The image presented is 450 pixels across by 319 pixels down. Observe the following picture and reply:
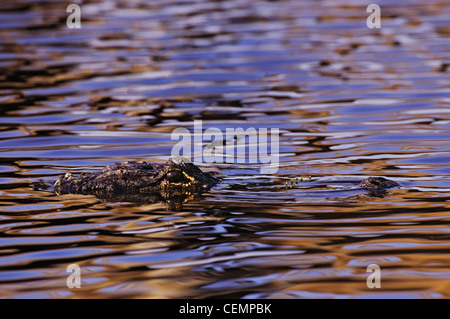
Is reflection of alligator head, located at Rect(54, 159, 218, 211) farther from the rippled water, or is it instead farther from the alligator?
the rippled water

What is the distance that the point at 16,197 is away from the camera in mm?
8711

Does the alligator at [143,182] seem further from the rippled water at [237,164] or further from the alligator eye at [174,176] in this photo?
the rippled water at [237,164]

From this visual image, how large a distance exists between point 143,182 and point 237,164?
64.9 inches

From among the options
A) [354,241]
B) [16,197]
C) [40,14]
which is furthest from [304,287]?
[40,14]

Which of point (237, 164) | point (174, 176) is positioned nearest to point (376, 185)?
point (174, 176)

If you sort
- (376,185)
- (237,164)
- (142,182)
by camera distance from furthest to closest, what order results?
1. (237,164)
2. (142,182)
3. (376,185)

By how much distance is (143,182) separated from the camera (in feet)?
28.9

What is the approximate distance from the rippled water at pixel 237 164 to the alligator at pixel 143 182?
0.78ft

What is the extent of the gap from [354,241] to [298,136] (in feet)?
16.4

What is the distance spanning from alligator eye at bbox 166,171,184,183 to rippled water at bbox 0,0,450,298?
1.42ft

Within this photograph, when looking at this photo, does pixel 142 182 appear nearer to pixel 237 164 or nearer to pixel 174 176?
pixel 174 176

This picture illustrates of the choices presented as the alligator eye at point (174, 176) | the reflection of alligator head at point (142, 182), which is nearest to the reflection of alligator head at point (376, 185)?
the reflection of alligator head at point (142, 182)

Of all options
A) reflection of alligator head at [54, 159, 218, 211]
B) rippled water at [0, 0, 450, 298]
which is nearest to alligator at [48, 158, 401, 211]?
reflection of alligator head at [54, 159, 218, 211]

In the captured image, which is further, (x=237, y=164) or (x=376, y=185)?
(x=237, y=164)
